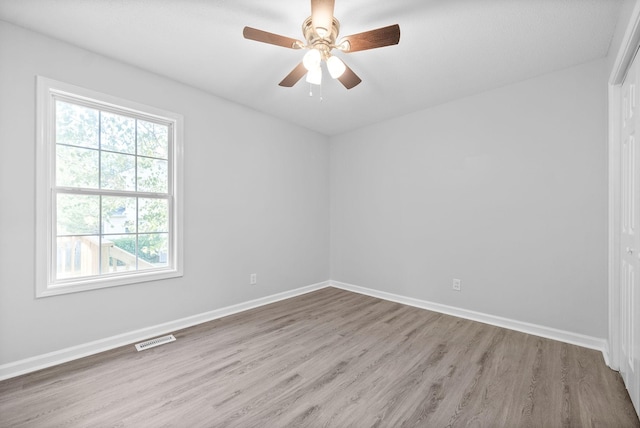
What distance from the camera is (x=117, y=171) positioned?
8.48ft

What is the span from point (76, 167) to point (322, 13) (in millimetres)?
2363

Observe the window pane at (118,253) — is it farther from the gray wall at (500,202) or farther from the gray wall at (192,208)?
the gray wall at (500,202)

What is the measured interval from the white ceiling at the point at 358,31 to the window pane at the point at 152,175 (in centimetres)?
89

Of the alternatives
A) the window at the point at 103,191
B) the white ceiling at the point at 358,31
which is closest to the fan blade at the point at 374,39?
the white ceiling at the point at 358,31

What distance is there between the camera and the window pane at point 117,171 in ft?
8.24

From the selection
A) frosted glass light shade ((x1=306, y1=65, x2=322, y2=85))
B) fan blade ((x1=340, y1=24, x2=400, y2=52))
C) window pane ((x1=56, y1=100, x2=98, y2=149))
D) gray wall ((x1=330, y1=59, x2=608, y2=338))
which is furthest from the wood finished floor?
fan blade ((x1=340, y1=24, x2=400, y2=52))

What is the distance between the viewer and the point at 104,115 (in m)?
2.52

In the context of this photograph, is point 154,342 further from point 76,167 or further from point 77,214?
point 76,167

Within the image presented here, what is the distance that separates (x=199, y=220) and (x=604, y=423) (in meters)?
3.51

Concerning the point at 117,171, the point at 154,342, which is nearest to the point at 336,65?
the point at 117,171

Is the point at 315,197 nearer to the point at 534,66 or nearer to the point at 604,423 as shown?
the point at 534,66

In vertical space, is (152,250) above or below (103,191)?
below

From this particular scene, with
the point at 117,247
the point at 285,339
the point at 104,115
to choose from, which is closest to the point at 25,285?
the point at 117,247

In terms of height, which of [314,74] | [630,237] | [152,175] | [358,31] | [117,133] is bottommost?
[630,237]
